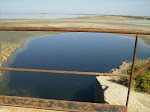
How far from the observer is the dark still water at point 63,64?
9.71 m

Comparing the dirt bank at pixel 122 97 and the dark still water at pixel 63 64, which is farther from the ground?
the dirt bank at pixel 122 97

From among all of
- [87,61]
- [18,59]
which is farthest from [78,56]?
[18,59]

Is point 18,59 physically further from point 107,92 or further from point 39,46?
point 107,92

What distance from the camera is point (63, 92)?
9.88 meters

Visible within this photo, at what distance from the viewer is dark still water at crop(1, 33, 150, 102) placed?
971 centimetres

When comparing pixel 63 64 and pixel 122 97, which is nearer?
pixel 122 97

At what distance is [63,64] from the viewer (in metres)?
13.8

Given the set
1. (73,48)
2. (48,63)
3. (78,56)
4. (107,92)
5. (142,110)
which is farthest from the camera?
(73,48)

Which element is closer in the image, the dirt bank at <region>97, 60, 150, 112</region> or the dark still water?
the dirt bank at <region>97, 60, 150, 112</region>

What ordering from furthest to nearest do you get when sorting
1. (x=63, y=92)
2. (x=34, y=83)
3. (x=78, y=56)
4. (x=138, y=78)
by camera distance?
(x=78, y=56), (x=34, y=83), (x=63, y=92), (x=138, y=78)

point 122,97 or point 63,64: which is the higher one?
point 122,97

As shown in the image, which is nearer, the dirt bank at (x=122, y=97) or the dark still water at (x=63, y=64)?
the dirt bank at (x=122, y=97)

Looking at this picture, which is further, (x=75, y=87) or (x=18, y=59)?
(x=18, y=59)

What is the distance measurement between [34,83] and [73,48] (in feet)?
29.1
